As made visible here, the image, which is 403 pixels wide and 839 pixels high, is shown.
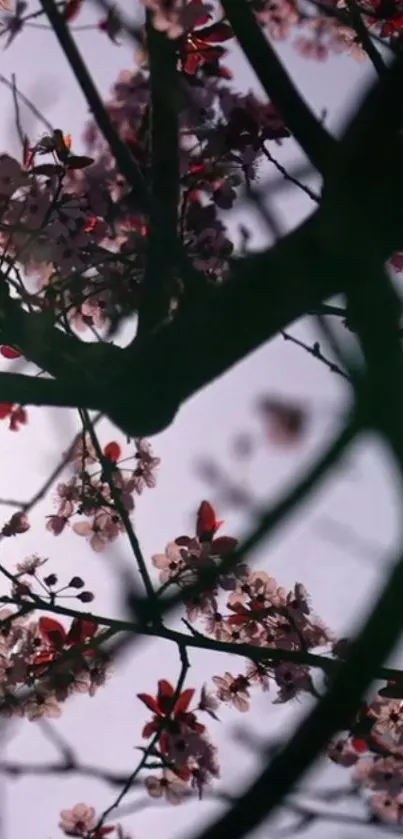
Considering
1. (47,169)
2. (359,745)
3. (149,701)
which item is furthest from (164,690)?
(47,169)

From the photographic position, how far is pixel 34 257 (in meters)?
4.05

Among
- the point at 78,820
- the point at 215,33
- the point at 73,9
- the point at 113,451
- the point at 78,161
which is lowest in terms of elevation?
the point at 78,820

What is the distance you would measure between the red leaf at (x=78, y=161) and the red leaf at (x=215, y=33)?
27.3 inches

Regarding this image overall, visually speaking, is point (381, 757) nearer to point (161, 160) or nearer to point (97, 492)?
point (97, 492)

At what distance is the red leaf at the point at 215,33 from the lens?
150 inches

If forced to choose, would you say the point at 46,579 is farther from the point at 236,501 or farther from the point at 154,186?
the point at 236,501

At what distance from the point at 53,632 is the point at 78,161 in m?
2.27

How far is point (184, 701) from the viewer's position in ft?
15.0

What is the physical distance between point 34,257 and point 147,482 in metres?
1.78

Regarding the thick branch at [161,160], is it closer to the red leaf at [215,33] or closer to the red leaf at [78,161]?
the red leaf at [215,33]

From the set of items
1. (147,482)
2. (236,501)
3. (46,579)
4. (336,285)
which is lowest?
(236,501)

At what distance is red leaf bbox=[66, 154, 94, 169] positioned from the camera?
395 cm

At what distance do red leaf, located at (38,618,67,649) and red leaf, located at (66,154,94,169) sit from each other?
221cm

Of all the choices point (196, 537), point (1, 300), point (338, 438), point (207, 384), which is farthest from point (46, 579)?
point (338, 438)
